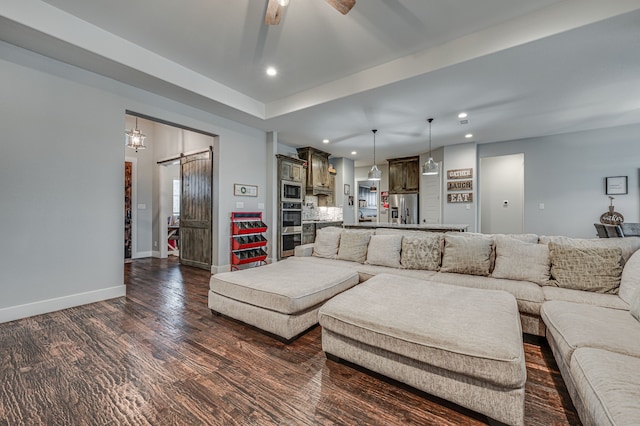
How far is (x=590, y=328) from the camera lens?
147 cm

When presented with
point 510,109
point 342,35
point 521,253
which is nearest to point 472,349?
point 521,253

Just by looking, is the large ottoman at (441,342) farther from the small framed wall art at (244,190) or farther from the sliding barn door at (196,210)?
the sliding barn door at (196,210)

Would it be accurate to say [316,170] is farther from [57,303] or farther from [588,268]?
[588,268]

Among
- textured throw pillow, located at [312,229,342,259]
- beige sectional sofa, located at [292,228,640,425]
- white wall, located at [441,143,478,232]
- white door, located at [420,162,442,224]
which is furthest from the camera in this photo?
white door, located at [420,162,442,224]

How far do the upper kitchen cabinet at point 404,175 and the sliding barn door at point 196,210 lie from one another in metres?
5.18

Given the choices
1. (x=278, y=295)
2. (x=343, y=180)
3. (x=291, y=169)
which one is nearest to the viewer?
(x=278, y=295)

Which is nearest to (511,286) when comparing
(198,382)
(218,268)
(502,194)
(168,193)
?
(198,382)

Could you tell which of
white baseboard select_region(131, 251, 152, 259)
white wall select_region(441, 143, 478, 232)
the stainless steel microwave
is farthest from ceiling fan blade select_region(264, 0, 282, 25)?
white baseboard select_region(131, 251, 152, 259)

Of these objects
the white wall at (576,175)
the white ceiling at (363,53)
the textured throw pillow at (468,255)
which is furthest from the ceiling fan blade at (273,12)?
the white wall at (576,175)

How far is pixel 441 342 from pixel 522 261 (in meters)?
1.72

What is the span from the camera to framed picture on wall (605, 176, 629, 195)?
486cm

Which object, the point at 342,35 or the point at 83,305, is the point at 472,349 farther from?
the point at 83,305

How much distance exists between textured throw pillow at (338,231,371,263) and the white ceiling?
6.46 ft

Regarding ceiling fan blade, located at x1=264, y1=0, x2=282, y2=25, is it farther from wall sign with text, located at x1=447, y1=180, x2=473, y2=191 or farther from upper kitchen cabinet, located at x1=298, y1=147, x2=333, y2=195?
wall sign with text, located at x1=447, y1=180, x2=473, y2=191
